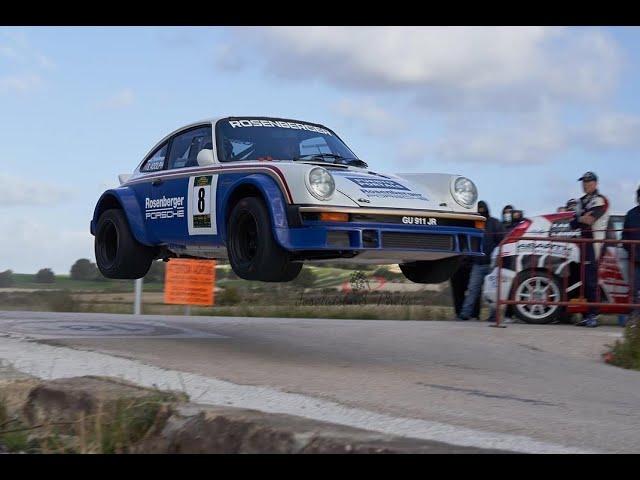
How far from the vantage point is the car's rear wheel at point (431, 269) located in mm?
7599

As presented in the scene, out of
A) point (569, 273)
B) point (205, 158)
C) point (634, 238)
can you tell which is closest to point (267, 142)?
point (205, 158)

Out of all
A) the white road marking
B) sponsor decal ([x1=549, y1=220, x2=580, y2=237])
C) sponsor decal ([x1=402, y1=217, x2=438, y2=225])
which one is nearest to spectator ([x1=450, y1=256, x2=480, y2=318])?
sponsor decal ([x1=549, y1=220, x2=580, y2=237])

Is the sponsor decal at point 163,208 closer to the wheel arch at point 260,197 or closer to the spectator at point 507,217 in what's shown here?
the wheel arch at point 260,197

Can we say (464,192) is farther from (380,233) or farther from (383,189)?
(380,233)

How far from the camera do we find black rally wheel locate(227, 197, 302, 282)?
260 inches

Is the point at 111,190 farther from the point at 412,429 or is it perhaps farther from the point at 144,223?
the point at 412,429

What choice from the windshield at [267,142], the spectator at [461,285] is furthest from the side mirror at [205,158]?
the spectator at [461,285]

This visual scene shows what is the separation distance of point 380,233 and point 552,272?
615 cm

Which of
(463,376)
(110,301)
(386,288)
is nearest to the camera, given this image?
(463,376)

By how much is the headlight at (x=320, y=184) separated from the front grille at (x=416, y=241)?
513 mm

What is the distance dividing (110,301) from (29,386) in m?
15.5

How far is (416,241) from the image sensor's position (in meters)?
6.82

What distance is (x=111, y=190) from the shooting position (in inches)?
345
